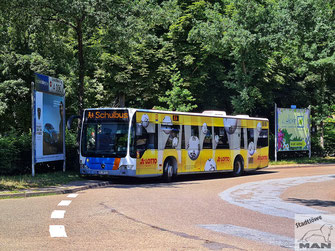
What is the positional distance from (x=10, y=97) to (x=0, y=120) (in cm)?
202

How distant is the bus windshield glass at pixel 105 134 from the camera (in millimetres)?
18266

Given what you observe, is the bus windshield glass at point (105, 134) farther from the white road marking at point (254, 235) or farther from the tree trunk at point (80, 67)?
the white road marking at point (254, 235)

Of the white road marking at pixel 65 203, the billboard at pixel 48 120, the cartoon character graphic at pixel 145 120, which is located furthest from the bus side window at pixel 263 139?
the white road marking at pixel 65 203

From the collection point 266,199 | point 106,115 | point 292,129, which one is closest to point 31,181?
point 106,115

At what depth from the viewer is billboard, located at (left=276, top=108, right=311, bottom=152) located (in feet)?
107

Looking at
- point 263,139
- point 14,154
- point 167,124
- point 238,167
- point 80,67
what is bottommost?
point 238,167

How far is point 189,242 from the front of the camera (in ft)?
24.5

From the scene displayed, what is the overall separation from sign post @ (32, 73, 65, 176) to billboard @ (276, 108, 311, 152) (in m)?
16.7

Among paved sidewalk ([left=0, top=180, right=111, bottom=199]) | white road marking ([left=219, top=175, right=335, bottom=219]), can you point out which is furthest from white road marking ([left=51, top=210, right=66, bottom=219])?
white road marking ([left=219, top=175, right=335, bottom=219])

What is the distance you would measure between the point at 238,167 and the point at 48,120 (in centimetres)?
1008

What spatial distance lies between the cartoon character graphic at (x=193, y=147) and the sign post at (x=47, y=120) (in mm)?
5259

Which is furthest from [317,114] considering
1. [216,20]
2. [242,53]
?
[216,20]

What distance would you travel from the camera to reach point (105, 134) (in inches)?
735

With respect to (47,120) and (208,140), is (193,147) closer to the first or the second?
(208,140)
